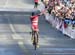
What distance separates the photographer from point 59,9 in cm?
3666

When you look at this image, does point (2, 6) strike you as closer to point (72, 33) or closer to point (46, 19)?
point (46, 19)

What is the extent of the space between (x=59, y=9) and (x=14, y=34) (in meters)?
5.73

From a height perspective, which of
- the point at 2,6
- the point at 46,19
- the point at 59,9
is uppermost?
the point at 59,9

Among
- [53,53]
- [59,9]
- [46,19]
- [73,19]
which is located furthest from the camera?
[46,19]

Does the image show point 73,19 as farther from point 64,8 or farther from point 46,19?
point 46,19

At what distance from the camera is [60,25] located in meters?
35.3

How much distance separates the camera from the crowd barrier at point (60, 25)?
3250 cm

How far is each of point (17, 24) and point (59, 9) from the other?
14.9 feet

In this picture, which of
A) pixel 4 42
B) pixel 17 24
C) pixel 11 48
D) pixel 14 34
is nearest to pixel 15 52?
pixel 11 48

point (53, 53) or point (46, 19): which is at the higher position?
point (53, 53)

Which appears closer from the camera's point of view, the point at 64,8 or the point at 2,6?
the point at 64,8

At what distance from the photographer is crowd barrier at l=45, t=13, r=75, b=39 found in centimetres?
3250

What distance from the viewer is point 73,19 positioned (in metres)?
34.3

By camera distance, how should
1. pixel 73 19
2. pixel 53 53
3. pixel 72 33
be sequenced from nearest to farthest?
1. pixel 53 53
2. pixel 72 33
3. pixel 73 19
